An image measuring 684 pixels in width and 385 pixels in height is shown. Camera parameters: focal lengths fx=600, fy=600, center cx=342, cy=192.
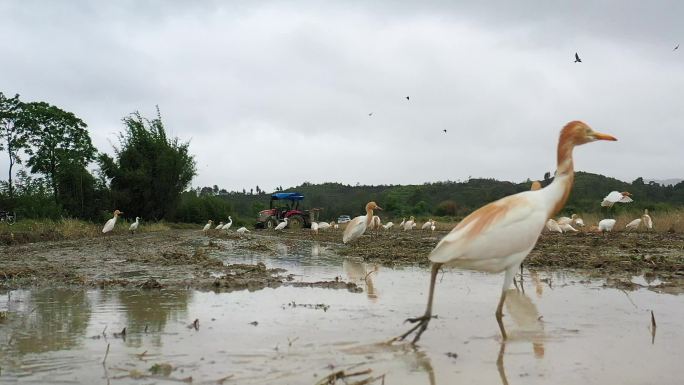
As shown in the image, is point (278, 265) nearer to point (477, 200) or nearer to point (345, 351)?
point (345, 351)

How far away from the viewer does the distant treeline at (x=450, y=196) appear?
52938 mm

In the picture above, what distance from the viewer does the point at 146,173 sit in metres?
40.4

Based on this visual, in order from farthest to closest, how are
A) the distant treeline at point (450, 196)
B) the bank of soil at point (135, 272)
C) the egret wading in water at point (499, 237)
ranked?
the distant treeline at point (450, 196) < the bank of soil at point (135, 272) < the egret wading in water at point (499, 237)

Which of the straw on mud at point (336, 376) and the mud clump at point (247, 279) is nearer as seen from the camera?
the straw on mud at point (336, 376)

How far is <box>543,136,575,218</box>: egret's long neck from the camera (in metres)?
5.67

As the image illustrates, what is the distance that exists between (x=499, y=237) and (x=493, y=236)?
0.20ft

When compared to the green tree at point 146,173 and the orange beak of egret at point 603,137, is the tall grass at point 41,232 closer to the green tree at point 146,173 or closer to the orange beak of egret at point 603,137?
the green tree at point 146,173

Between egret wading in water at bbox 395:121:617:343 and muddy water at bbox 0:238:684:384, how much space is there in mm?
549

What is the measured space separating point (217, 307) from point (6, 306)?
2.59 metres

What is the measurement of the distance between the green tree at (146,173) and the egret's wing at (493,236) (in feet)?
123

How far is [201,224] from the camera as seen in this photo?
47.4 metres

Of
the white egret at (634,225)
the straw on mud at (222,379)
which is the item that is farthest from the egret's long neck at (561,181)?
the white egret at (634,225)

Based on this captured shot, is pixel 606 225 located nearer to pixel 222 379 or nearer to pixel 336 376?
pixel 336 376

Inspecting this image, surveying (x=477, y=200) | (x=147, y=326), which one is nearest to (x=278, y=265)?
(x=147, y=326)
